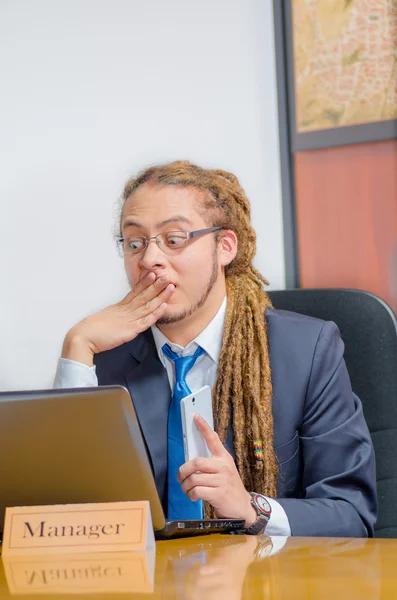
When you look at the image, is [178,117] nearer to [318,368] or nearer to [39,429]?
[318,368]

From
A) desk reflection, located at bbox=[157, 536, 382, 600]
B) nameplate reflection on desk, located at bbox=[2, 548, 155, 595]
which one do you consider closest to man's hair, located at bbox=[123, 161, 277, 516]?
desk reflection, located at bbox=[157, 536, 382, 600]

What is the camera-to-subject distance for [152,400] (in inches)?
66.4

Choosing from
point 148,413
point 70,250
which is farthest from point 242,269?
point 70,250

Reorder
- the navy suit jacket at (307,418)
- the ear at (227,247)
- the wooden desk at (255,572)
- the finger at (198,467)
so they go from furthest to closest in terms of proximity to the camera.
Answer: the ear at (227,247), the navy suit jacket at (307,418), the finger at (198,467), the wooden desk at (255,572)

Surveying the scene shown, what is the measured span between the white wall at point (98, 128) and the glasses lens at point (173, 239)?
529 mm

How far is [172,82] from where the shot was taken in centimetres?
221

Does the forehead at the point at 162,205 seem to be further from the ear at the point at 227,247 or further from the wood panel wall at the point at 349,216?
the wood panel wall at the point at 349,216

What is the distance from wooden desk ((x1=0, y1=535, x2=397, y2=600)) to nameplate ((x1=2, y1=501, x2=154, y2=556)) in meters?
0.03

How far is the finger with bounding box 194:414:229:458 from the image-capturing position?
132 cm

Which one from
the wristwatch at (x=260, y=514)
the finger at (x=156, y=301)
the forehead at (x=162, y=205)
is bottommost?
the wristwatch at (x=260, y=514)

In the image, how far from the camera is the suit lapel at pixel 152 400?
165cm

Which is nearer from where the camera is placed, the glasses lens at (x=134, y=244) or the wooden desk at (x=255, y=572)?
the wooden desk at (x=255, y=572)

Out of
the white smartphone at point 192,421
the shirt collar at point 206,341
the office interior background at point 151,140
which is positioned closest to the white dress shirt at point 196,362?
the shirt collar at point 206,341

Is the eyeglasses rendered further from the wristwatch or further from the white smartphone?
the wristwatch
